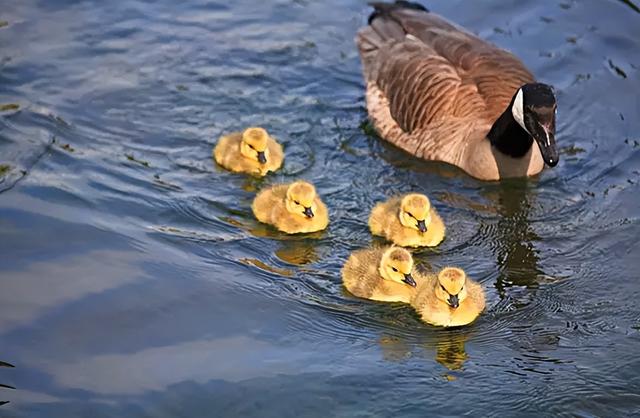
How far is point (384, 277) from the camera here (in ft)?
22.8

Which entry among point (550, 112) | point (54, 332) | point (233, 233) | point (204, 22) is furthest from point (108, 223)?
point (204, 22)

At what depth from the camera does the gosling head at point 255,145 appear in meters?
8.53

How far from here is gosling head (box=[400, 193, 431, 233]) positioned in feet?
24.8

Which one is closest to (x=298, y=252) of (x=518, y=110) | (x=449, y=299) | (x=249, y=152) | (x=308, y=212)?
(x=308, y=212)

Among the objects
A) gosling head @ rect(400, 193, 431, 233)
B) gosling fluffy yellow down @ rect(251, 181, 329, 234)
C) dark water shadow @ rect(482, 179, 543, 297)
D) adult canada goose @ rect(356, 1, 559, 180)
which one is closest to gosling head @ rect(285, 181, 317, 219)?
gosling fluffy yellow down @ rect(251, 181, 329, 234)

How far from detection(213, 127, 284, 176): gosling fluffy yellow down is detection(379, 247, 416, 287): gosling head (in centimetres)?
197

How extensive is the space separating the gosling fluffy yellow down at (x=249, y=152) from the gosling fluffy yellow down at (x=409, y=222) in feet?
3.61

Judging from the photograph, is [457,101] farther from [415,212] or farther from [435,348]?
[435,348]

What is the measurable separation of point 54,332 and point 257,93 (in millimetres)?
4117

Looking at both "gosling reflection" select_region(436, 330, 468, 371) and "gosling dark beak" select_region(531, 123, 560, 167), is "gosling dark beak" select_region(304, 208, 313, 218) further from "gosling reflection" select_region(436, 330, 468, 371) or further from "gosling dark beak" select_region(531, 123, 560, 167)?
"gosling dark beak" select_region(531, 123, 560, 167)

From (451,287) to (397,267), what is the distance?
452mm

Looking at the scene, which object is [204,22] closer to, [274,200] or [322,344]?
[274,200]

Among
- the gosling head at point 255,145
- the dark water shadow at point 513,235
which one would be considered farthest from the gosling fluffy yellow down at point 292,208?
the dark water shadow at point 513,235

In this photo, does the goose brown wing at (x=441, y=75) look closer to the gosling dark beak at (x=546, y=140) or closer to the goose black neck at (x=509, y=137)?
the goose black neck at (x=509, y=137)
